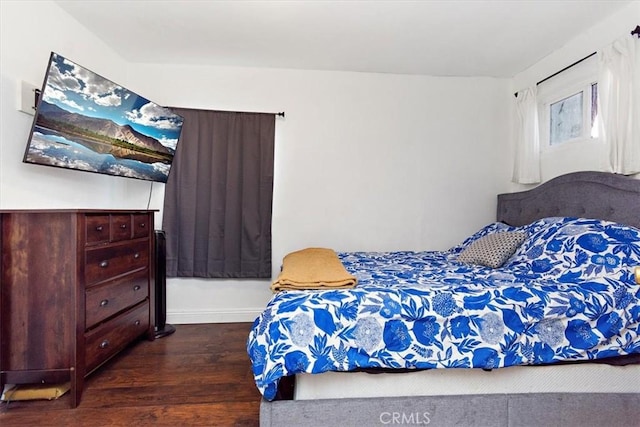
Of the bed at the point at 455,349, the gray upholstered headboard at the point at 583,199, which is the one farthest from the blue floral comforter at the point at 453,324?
the gray upholstered headboard at the point at 583,199

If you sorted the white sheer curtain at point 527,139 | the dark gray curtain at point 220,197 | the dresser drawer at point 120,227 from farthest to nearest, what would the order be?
the dark gray curtain at point 220,197
the white sheer curtain at point 527,139
the dresser drawer at point 120,227

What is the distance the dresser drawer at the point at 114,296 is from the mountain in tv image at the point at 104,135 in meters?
0.88

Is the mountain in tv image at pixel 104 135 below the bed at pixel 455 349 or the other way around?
the other way around

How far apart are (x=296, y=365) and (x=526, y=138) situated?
2.78 metres

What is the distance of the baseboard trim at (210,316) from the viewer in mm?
3021

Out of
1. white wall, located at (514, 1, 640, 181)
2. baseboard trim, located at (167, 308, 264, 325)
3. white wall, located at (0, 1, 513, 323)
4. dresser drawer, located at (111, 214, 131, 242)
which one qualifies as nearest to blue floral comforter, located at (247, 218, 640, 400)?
white wall, located at (514, 1, 640, 181)

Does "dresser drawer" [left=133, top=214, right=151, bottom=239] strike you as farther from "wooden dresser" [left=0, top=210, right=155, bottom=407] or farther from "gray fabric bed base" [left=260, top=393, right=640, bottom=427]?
"gray fabric bed base" [left=260, top=393, right=640, bottom=427]

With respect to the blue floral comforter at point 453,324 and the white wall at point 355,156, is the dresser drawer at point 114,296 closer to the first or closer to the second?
the white wall at point 355,156

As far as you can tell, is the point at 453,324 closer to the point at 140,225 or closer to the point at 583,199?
the point at 583,199

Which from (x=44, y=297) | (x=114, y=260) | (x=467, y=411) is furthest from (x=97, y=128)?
(x=467, y=411)

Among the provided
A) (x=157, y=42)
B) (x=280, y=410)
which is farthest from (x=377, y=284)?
(x=157, y=42)

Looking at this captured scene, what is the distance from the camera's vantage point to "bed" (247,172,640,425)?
4.33ft

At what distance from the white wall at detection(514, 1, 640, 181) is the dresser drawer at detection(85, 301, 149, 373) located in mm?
3295

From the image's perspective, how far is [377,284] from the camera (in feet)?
5.37
